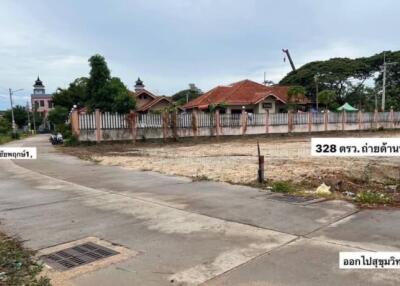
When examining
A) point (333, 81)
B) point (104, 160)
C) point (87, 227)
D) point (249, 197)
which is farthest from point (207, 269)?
point (333, 81)

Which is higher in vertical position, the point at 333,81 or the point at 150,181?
the point at 333,81

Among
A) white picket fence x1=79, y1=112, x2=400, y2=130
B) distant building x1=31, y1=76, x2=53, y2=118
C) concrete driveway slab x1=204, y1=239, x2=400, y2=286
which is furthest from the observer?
distant building x1=31, y1=76, x2=53, y2=118

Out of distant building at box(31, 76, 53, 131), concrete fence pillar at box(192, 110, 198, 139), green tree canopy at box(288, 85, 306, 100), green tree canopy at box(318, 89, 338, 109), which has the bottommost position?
concrete fence pillar at box(192, 110, 198, 139)

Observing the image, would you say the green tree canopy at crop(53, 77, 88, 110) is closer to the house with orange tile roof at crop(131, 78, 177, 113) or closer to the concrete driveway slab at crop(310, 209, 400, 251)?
the house with orange tile roof at crop(131, 78, 177, 113)

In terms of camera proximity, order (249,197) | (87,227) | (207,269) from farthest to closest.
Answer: (249,197) < (87,227) < (207,269)

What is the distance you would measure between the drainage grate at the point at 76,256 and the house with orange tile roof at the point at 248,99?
32655 mm

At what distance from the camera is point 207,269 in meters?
4.20

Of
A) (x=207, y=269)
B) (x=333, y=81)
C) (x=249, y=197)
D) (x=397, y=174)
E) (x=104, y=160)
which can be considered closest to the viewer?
(x=207, y=269)

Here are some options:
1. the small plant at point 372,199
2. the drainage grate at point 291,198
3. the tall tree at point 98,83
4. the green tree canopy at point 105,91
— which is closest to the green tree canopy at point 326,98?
the green tree canopy at point 105,91

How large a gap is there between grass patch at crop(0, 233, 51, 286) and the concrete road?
7.9 inches

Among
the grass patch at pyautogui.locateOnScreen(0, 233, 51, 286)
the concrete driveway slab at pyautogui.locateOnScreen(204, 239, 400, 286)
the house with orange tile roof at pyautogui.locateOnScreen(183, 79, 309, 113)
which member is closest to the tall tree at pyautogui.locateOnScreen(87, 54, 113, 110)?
the house with orange tile roof at pyautogui.locateOnScreen(183, 79, 309, 113)

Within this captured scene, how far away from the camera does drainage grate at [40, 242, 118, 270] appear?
4.46 meters

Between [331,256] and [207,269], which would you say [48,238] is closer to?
[207,269]

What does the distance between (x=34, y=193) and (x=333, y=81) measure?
4892cm
